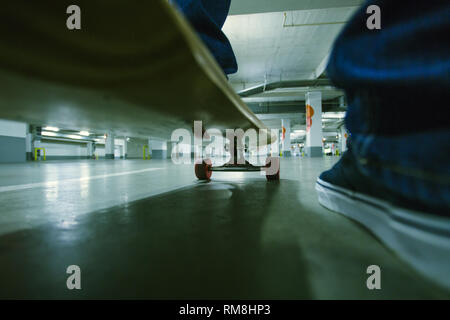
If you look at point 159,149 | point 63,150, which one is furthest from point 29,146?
point 63,150

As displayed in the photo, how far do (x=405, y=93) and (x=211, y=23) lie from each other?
31.5 inches

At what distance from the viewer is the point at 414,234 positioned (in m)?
0.39

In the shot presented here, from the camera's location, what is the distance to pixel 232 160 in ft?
6.66

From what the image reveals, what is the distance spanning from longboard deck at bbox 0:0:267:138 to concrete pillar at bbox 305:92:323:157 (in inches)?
378

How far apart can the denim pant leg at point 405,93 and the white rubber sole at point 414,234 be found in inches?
1.7

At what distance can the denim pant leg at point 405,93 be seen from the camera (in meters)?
0.40

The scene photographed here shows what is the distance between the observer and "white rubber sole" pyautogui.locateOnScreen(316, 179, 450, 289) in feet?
1.14

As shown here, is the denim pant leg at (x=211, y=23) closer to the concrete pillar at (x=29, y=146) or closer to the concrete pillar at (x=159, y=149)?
the concrete pillar at (x=29, y=146)

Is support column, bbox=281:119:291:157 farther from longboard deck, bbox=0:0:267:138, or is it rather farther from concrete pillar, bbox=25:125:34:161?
concrete pillar, bbox=25:125:34:161

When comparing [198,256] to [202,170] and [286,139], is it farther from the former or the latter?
[286,139]

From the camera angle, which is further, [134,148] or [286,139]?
[134,148]

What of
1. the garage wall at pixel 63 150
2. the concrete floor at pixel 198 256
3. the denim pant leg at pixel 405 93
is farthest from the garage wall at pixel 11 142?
the garage wall at pixel 63 150

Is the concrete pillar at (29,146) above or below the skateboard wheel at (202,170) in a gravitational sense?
above
